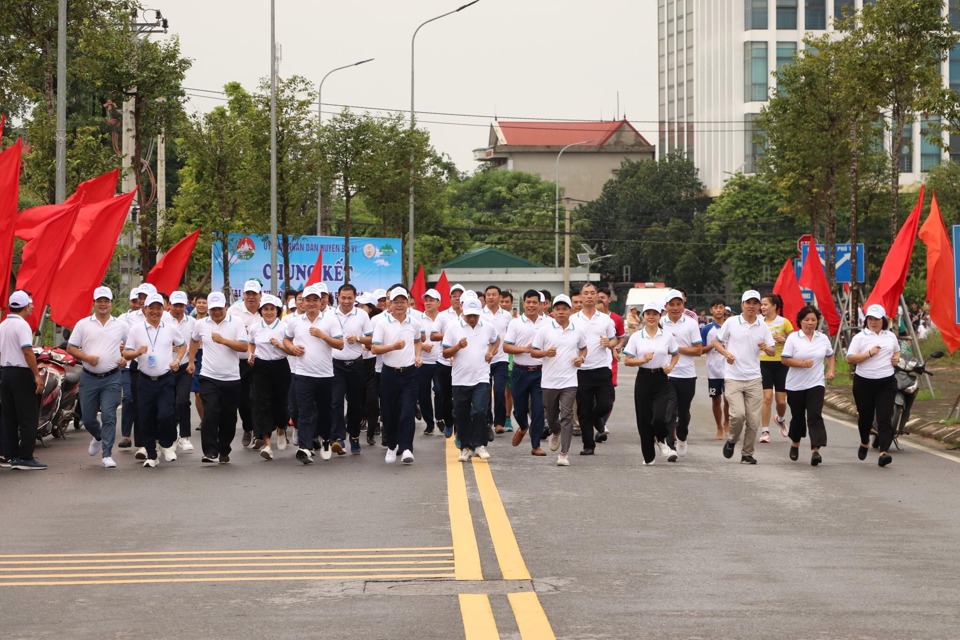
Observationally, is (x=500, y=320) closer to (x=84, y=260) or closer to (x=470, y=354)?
(x=470, y=354)

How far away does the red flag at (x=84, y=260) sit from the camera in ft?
57.8

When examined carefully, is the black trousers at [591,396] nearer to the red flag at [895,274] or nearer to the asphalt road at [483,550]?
the asphalt road at [483,550]

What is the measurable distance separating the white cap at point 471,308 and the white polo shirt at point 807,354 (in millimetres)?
3133

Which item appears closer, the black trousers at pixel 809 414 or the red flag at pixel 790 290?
the black trousers at pixel 809 414

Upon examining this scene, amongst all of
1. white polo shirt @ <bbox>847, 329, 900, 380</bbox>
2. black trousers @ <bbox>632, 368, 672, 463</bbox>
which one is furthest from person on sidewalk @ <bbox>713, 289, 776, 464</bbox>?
white polo shirt @ <bbox>847, 329, 900, 380</bbox>

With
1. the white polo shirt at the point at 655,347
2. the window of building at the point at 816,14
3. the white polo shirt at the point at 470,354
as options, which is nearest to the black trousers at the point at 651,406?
the white polo shirt at the point at 655,347

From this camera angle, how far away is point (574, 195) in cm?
11950

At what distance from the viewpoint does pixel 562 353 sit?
1494cm

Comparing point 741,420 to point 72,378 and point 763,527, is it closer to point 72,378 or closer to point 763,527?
point 763,527

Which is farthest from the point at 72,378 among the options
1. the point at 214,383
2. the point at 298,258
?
the point at 298,258

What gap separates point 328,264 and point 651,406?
143 ft

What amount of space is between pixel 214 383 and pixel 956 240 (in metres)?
9.26

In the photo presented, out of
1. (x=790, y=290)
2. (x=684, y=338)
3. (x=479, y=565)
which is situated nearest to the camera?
(x=479, y=565)

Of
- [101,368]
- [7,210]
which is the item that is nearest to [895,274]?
[101,368]
